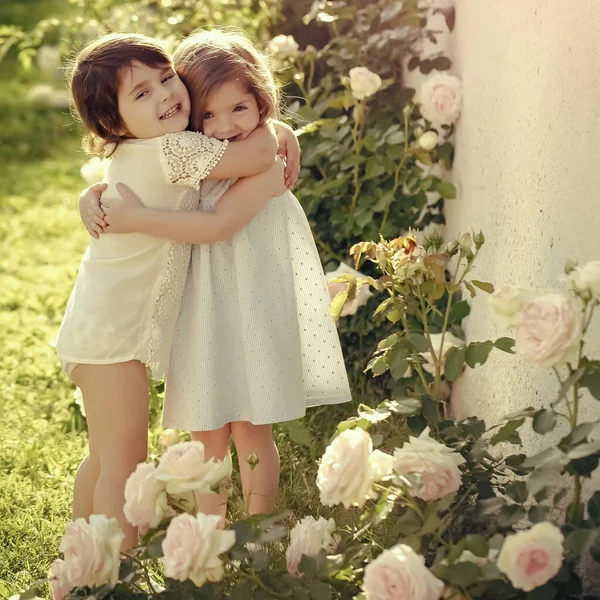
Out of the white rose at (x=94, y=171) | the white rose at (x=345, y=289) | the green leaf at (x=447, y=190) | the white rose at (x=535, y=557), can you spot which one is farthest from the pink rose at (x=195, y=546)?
the green leaf at (x=447, y=190)

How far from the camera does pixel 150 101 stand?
7.10 feet

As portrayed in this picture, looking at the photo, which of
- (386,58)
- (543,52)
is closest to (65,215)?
(386,58)

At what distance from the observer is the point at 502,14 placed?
2.73 metres

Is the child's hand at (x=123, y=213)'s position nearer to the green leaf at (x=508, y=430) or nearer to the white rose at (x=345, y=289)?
the white rose at (x=345, y=289)

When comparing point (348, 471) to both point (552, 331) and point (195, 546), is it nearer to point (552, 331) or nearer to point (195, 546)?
point (195, 546)

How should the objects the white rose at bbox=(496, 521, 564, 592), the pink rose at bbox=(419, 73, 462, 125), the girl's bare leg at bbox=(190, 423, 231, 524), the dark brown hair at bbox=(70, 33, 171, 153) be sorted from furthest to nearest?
the pink rose at bbox=(419, 73, 462, 125) < the girl's bare leg at bbox=(190, 423, 231, 524) < the dark brown hair at bbox=(70, 33, 171, 153) < the white rose at bbox=(496, 521, 564, 592)

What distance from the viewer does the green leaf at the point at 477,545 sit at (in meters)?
1.72

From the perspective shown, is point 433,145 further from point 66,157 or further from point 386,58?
point 66,157

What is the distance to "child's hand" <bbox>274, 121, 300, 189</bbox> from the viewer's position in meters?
2.51

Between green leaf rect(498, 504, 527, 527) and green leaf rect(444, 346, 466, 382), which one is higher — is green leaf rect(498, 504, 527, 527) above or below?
below

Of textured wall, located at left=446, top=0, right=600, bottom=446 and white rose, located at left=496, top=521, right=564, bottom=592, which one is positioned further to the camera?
A: textured wall, located at left=446, top=0, right=600, bottom=446

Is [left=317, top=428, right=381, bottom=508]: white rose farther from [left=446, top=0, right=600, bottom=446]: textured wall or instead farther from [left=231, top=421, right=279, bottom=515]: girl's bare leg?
[left=231, top=421, right=279, bottom=515]: girl's bare leg

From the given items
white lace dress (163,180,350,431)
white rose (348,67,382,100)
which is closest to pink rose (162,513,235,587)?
white lace dress (163,180,350,431)

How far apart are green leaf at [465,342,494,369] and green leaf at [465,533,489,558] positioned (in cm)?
49
